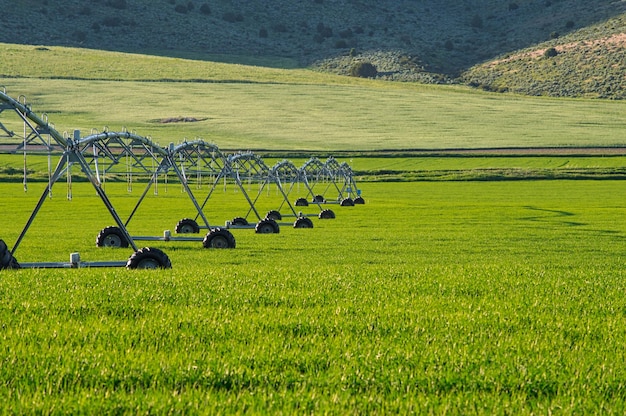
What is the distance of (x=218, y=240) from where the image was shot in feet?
90.4

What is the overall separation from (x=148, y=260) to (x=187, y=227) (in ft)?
52.5

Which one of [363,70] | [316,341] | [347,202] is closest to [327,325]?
[316,341]

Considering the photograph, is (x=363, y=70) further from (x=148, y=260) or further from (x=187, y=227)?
(x=148, y=260)

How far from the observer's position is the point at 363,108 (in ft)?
408

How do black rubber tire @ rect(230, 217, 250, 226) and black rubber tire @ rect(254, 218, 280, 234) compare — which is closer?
black rubber tire @ rect(254, 218, 280, 234)

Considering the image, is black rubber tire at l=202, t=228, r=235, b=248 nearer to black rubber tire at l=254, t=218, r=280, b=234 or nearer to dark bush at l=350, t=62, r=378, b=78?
black rubber tire at l=254, t=218, r=280, b=234

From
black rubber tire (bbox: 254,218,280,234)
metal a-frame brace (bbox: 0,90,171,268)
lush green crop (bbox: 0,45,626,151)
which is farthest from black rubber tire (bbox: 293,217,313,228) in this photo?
lush green crop (bbox: 0,45,626,151)

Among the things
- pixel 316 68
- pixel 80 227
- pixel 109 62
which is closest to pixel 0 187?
pixel 80 227

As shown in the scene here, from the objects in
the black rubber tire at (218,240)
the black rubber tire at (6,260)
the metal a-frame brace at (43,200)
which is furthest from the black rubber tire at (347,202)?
the black rubber tire at (6,260)

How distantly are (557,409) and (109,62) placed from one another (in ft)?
510

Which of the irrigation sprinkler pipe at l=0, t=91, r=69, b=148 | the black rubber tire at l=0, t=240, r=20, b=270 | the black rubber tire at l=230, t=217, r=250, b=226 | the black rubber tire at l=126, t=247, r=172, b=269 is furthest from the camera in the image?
the black rubber tire at l=230, t=217, r=250, b=226

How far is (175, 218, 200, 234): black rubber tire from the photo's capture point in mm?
34625

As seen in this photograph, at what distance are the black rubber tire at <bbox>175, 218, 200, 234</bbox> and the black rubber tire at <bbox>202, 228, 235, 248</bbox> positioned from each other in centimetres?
698

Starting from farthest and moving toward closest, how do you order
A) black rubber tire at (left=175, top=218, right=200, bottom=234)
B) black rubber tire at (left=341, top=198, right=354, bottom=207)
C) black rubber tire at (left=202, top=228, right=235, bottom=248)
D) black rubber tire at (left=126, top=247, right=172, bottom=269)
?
black rubber tire at (left=341, top=198, right=354, bottom=207) → black rubber tire at (left=175, top=218, right=200, bottom=234) → black rubber tire at (left=202, top=228, right=235, bottom=248) → black rubber tire at (left=126, top=247, right=172, bottom=269)
